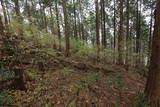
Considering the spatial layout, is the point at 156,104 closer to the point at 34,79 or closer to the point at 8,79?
the point at 34,79

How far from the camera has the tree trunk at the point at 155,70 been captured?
14.3 ft

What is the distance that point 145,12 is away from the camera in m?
17.9

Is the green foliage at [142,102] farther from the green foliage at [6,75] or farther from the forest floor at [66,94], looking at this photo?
the green foliage at [6,75]

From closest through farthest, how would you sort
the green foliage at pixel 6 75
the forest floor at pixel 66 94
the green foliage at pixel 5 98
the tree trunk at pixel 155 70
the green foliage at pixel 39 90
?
1. the green foliage at pixel 5 98
2. the tree trunk at pixel 155 70
3. the forest floor at pixel 66 94
4. the green foliage at pixel 6 75
5. the green foliage at pixel 39 90

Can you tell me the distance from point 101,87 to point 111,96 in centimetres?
85

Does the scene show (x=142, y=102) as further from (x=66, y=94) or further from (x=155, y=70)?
(x=66, y=94)

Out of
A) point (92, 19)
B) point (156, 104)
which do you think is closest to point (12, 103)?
point (156, 104)

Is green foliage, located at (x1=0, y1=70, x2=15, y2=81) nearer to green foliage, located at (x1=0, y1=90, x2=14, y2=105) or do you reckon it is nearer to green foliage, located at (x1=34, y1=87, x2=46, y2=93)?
green foliage, located at (x1=0, y1=90, x2=14, y2=105)

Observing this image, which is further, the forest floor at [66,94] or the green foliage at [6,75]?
the green foliage at [6,75]

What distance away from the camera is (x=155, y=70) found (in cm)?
453

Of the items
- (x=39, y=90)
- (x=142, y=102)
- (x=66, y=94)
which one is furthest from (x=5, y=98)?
(x=142, y=102)

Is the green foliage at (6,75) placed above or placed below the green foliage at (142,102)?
above

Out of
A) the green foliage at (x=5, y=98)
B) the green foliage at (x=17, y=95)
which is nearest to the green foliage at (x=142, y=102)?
the green foliage at (x=17, y=95)

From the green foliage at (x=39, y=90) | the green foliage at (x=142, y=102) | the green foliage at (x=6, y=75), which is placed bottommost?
the green foliage at (x=142, y=102)
